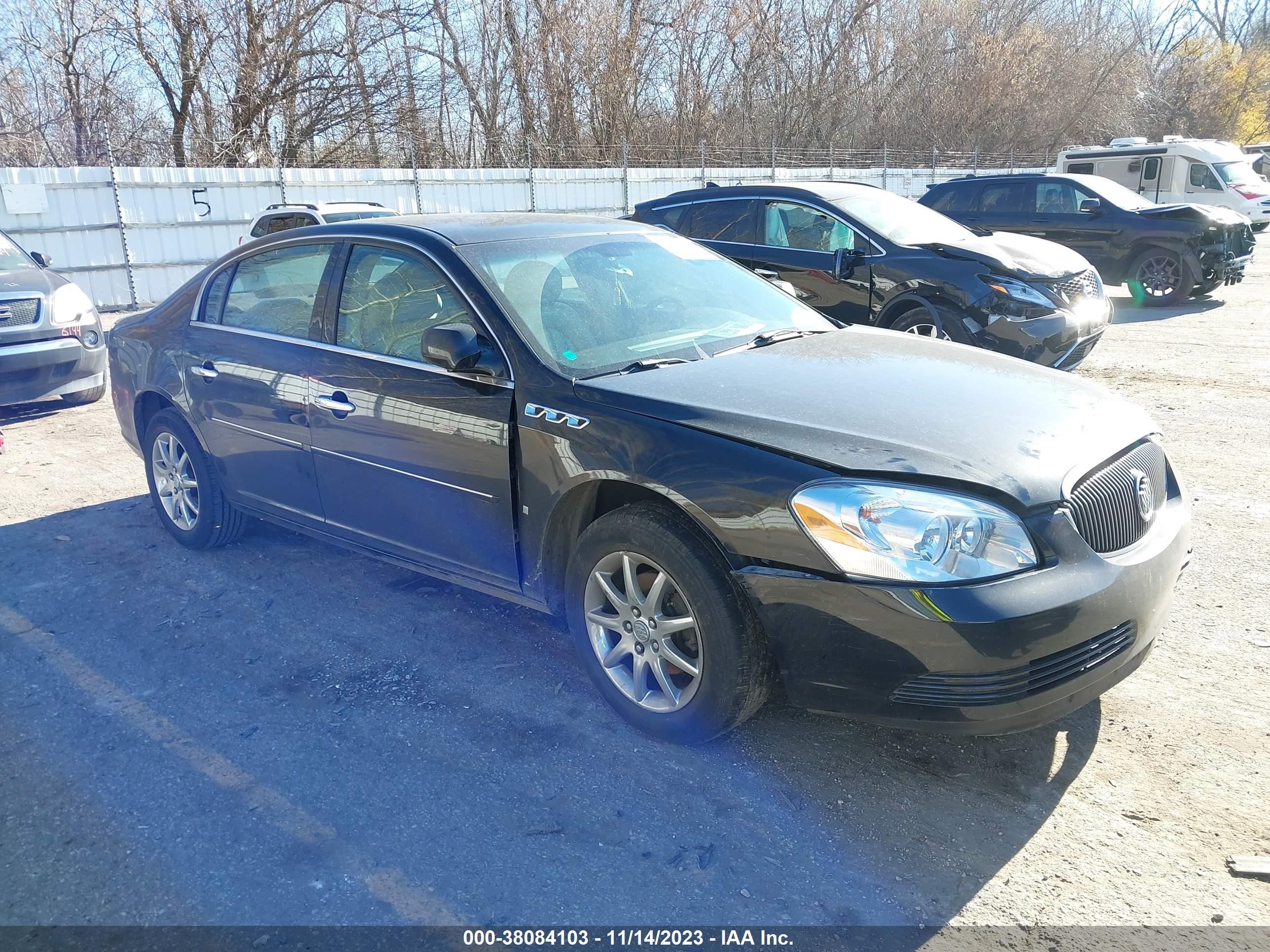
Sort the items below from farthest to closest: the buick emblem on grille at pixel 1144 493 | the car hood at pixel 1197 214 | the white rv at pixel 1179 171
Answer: the white rv at pixel 1179 171 → the car hood at pixel 1197 214 → the buick emblem on grille at pixel 1144 493

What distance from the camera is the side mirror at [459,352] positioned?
10.9 ft

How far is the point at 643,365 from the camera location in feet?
11.2

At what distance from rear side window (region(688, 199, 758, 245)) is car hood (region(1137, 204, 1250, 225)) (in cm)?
674

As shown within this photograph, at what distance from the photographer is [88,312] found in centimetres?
815

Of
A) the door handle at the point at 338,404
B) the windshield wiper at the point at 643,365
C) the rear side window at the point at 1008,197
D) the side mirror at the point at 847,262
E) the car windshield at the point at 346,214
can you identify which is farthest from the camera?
the rear side window at the point at 1008,197

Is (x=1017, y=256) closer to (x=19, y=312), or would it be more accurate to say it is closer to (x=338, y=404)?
(x=338, y=404)

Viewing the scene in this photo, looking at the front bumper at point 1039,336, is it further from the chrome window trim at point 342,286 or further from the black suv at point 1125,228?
the black suv at point 1125,228

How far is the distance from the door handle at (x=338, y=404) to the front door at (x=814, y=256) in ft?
16.5

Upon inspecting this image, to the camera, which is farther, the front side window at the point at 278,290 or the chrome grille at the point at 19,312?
the chrome grille at the point at 19,312

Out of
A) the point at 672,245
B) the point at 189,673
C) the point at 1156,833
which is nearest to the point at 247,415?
the point at 189,673

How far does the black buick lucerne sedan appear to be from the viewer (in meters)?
2.58

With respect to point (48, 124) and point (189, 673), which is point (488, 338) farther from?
point (48, 124)

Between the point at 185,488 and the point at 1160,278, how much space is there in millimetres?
12435

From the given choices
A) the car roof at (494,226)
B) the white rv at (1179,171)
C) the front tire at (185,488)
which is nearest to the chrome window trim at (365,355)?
the car roof at (494,226)
